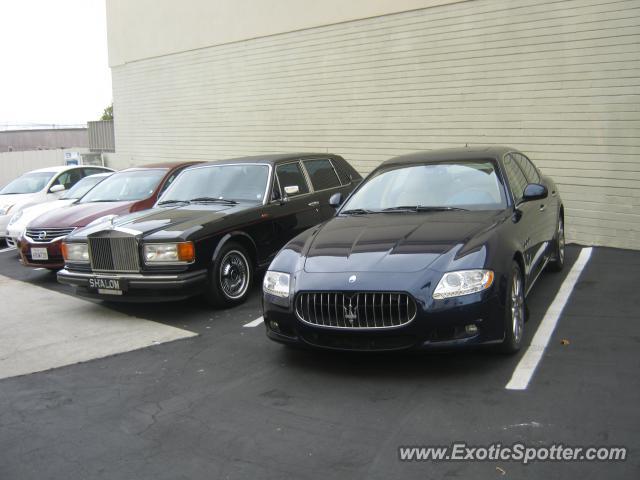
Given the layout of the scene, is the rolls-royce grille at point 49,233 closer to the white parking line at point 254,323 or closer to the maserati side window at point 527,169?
the white parking line at point 254,323

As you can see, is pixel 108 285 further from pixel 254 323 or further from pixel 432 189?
pixel 432 189

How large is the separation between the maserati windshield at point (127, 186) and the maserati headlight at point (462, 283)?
642 cm

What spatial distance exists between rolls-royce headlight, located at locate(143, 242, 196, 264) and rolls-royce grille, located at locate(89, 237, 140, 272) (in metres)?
0.16

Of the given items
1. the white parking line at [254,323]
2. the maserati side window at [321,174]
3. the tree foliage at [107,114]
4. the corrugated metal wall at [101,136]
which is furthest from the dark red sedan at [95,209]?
the tree foliage at [107,114]

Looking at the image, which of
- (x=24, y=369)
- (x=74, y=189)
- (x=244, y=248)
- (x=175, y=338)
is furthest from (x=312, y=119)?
(x=24, y=369)

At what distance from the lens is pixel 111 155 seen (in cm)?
2073

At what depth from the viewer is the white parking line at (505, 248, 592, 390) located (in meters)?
4.85

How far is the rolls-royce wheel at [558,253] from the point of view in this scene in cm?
798

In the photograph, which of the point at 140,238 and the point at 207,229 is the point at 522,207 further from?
the point at 140,238

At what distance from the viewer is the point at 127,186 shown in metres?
10.6


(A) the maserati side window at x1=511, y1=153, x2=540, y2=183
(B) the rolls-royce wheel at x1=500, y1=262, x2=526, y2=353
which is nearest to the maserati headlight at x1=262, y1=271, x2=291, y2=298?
(B) the rolls-royce wheel at x1=500, y1=262, x2=526, y2=353

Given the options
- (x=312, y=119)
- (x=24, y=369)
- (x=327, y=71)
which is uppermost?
(x=327, y=71)

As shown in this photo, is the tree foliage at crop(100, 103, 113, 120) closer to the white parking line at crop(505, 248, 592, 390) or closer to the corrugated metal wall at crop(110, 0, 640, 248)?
the corrugated metal wall at crop(110, 0, 640, 248)

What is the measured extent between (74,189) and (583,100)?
9.16 m
